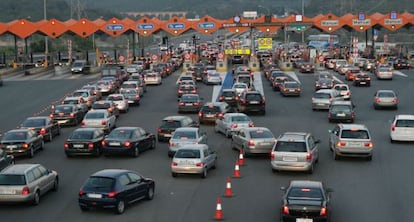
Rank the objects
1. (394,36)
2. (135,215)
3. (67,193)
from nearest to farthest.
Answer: (135,215)
(67,193)
(394,36)

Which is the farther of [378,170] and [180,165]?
[378,170]

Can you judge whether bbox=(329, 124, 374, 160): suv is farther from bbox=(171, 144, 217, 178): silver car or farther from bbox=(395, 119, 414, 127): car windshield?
bbox=(171, 144, 217, 178): silver car

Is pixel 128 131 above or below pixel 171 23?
below

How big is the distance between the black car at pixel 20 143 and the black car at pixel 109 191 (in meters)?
10.1

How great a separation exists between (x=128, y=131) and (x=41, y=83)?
141ft

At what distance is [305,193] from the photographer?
1850 cm

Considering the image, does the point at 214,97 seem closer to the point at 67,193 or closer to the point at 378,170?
the point at 378,170

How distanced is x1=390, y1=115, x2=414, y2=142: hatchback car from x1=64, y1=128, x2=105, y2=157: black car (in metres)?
12.9

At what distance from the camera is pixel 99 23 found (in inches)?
3548

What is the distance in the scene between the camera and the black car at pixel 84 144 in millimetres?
29812

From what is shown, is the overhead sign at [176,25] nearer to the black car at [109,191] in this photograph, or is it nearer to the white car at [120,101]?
the white car at [120,101]

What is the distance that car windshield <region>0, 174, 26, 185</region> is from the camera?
21.2 m

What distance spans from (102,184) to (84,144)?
9.86 meters

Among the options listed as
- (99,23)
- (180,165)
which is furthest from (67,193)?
(99,23)
